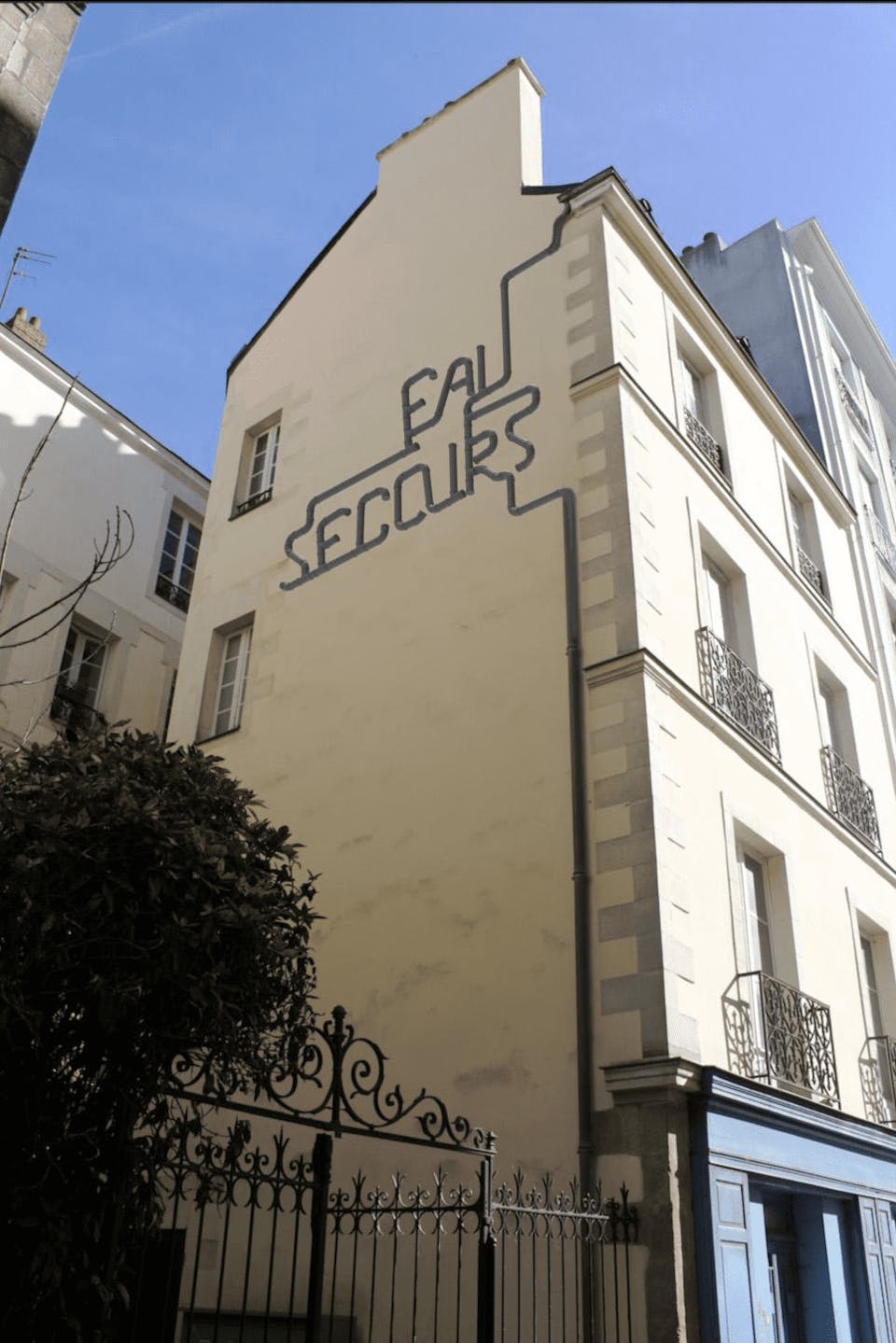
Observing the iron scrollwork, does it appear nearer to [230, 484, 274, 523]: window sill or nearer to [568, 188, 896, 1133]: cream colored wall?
[568, 188, 896, 1133]: cream colored wall

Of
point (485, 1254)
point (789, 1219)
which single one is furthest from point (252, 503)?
point (485, 1254)

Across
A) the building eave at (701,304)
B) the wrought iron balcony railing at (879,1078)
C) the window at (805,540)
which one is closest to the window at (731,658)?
the window at (805,540)

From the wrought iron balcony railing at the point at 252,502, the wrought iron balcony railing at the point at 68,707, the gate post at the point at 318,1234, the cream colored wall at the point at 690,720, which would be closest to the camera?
the gate post at the point at 318,1234

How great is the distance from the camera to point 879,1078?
9.85 meters

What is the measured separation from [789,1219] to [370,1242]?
3.01 m

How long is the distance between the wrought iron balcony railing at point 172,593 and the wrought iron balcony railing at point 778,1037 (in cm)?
988

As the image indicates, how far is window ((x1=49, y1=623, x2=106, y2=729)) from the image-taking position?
1364 cm

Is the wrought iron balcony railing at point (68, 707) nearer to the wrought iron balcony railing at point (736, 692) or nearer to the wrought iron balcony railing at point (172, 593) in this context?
the wrought iron balcony railing at point (172, 593)

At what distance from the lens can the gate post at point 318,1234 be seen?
4.78 m

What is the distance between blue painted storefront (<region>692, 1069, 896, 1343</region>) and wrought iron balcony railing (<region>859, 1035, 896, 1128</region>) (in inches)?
13.2

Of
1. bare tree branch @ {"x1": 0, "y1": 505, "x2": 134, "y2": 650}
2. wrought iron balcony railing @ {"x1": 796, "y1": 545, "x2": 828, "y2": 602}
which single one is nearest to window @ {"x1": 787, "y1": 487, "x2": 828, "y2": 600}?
wrought iron balcony railing @ {"x1": 796, "y1": 545, "x2": 828, "y2": 602}

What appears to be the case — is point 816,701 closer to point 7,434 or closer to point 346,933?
point 346,933

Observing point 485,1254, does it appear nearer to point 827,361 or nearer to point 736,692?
point 736,692

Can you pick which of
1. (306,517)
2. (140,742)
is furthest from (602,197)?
(140,742)
